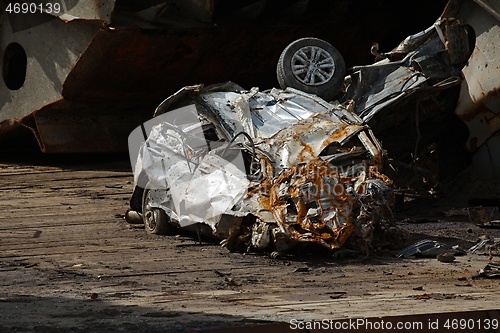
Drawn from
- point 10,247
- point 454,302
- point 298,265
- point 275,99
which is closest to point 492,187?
point 275,99

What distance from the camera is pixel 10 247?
364 inches

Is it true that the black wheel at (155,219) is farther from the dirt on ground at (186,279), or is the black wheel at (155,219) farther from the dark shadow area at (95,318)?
the dark shadow area at (95,318)

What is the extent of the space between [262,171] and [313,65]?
307cm

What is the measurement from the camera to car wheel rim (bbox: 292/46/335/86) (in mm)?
11742

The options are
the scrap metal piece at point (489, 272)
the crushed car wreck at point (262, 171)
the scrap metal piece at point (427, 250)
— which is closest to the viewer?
the scrap metal piece at point (489, 272)

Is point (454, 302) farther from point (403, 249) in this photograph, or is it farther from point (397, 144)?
point (397, 144)

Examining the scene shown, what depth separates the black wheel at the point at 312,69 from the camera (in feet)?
38.3

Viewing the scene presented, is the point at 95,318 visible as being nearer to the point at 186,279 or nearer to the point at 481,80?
the point at 186,279

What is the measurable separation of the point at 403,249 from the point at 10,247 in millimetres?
4210

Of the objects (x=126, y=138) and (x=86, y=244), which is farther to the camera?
→ (x=126, y=138)

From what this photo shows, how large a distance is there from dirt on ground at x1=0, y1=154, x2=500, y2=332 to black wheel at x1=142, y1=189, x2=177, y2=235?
0.45 ft

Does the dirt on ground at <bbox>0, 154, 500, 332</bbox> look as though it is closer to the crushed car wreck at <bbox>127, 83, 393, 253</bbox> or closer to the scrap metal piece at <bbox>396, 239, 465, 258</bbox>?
the scrap metal piece at <bbox>396, 239, 465, 258</bbox>

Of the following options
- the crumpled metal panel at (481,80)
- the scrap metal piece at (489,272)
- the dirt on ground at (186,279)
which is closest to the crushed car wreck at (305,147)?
the crumpled metal panel at (481,80)

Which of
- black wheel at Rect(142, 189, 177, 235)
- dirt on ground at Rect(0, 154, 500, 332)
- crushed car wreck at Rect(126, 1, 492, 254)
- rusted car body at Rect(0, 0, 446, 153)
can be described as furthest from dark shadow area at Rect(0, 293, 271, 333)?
rusted car body at Rect(0, 0, 446, 153)
